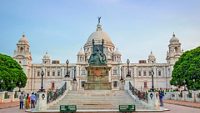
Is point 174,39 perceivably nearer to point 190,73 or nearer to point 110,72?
point 110,72

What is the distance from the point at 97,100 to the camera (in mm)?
31375

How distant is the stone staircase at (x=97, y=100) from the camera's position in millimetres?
28609

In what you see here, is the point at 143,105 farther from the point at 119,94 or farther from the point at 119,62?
the point at 119,62

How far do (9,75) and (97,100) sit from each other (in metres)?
34.0

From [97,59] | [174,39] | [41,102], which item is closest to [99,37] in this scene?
[174,39]

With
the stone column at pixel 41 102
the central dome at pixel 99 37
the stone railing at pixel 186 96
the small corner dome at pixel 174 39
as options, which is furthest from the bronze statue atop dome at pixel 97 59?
the central dome at pixel 99 37

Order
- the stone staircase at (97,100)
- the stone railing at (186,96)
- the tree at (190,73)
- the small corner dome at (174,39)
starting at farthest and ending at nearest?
the small corner dome at (174,39)
the tree at (190,73)
the stone railing at (186,96)
the stone staircase at (97,100)

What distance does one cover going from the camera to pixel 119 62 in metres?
111

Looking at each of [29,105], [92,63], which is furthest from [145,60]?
[29,105]

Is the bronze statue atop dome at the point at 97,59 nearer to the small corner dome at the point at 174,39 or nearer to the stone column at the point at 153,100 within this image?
the stone column at the point at 153,100

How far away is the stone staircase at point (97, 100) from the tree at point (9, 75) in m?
26.0

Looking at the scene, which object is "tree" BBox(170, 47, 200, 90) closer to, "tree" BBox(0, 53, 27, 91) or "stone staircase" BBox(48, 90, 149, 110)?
"stone staircase" BBox(48, 90, 149, 110)

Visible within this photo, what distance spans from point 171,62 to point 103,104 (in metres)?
79.6

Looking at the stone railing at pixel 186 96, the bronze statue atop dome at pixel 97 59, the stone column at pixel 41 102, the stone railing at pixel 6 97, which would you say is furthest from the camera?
the stone railing at pixel 6 97
